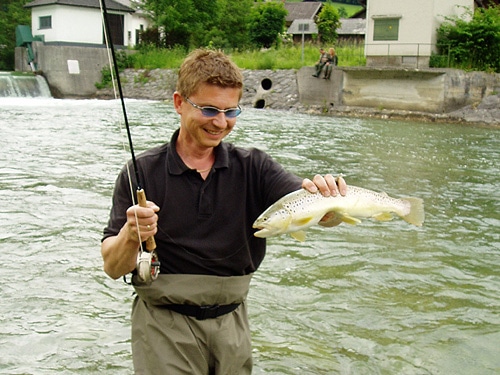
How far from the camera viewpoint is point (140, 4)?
49.4 metres

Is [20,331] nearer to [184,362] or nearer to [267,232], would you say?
[184,362]

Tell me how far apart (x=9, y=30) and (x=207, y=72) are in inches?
2007

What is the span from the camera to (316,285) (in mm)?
6789

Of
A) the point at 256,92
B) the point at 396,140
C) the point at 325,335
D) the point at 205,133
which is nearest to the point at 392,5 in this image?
the point at 256,92

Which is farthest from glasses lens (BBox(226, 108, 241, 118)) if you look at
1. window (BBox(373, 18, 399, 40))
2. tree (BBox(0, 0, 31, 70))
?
tree (BBox(0, 0, 31, 70))

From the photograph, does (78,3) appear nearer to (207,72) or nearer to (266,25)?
(266,25)

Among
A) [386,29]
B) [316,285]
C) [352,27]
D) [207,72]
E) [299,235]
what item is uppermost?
[352,27]

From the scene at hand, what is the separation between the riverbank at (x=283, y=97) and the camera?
2797 centimetres

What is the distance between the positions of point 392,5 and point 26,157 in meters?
24.0

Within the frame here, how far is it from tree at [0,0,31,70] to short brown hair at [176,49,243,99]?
4986cm

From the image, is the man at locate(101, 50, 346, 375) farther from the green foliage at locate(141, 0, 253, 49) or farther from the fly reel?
the green foliage at locate(141, 0, 253, 49)

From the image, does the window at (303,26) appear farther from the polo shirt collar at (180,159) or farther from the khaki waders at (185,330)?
the khaki waders at (185,330)

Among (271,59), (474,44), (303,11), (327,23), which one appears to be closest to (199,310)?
(474,44)

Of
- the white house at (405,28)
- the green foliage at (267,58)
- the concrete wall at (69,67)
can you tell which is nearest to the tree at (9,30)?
the concrete wall at (69,67)
